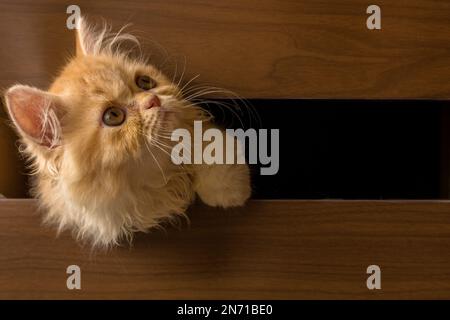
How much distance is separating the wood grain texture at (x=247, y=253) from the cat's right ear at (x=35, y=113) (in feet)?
0.72

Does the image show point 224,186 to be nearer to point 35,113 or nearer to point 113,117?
point 113,117

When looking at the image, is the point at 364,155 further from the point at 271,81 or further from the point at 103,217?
the point at 103,217

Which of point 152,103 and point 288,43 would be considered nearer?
point 152,103

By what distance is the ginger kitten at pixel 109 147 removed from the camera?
2.99ft

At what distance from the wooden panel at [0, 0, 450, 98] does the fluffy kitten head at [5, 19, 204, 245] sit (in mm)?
86

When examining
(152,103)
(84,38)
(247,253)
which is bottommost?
(247,253)

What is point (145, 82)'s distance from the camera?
1021mm

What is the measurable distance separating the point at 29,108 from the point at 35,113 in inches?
0.6

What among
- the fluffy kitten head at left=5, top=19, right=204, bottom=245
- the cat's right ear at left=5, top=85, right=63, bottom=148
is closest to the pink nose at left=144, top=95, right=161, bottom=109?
the fluffy kitten head at left=5, top=19, right=204, bottom=245

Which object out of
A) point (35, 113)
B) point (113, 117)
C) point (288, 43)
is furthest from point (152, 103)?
point (288, 43)

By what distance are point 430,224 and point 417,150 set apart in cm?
43

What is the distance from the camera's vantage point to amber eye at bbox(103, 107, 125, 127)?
92cm

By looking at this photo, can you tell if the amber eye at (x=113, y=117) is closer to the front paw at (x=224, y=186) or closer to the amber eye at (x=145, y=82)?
the amber eye at (x=145, y=82)
